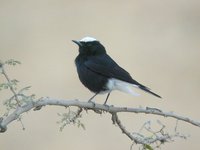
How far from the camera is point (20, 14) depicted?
14523 millimetres

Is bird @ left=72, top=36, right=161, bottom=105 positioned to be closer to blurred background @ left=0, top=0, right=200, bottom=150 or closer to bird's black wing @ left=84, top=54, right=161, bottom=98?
bird's black wing @ left=84, top=54, right=161, bottom=98

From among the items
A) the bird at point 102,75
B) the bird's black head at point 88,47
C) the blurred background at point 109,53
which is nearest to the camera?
the bird at point 102,75

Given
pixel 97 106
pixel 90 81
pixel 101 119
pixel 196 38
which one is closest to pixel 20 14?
pixel 196 38

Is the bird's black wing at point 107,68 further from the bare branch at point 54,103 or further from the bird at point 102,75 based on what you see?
the bare branch at point 54,103

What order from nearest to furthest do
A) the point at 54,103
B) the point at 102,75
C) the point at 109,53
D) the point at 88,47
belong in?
the point at 54,103, the point at 102,75, the point at 88,47, the point at 109,53

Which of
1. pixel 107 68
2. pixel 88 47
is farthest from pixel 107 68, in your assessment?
Answer: pixel 88 47

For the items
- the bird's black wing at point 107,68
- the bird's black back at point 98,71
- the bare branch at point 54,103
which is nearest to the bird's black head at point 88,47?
the bird's black back at point 98,71

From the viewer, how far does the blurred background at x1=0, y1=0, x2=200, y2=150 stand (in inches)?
365

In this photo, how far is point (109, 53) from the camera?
12289 millimetres

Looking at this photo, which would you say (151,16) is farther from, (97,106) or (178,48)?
(97,106)

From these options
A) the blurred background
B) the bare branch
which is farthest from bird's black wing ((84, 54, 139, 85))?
the blurred background

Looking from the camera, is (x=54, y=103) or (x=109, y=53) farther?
(x=109, y=53)

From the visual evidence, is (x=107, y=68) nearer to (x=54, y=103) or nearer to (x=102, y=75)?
(x=102, y=75)

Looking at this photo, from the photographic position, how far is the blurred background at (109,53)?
9266mm
